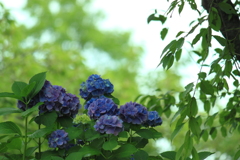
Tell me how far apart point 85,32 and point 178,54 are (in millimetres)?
12102

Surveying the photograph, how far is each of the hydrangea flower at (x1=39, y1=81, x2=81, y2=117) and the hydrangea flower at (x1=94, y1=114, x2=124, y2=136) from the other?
0.77 ft

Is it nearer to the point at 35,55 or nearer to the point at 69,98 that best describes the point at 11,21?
the point at 35,55

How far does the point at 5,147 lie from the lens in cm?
150

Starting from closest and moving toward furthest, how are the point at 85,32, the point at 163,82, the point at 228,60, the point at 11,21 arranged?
the point at 228,60 → the point at 11,21 → the point at 163,82 → the point at 85,32

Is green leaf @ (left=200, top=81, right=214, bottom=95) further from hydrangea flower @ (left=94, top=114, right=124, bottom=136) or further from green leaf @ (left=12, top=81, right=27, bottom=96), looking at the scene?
green leaf @ (left=12, top=81, right=27, bottom=96)

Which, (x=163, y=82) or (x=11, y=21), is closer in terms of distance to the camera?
(x=11, y=21)

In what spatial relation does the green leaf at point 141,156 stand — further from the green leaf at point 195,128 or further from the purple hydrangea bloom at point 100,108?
the green leaf at point 195,128

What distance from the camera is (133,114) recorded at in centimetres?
145

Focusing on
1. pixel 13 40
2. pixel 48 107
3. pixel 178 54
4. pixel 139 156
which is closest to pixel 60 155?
pixel 48 107

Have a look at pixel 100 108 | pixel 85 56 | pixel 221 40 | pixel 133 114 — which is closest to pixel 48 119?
pixel 100 108

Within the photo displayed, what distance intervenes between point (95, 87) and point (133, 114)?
247mm

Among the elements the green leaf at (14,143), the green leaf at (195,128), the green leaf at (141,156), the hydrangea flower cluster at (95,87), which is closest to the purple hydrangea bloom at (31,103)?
the green leaf at (14,143)

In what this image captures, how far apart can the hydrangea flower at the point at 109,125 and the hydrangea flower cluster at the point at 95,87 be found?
0.92 ft

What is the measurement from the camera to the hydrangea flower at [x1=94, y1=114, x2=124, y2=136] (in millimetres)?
1333
